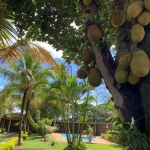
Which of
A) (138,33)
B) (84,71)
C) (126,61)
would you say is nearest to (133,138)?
(126,61)

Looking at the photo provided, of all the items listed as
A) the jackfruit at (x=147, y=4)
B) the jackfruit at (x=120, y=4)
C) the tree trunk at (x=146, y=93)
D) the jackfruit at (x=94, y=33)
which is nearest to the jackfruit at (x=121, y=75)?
the tree trunk at (x=146, y=93)

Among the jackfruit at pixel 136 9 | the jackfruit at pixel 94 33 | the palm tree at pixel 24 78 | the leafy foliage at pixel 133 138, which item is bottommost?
the leafy foliage at pixel 133 138

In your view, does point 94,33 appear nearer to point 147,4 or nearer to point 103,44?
point 103,44

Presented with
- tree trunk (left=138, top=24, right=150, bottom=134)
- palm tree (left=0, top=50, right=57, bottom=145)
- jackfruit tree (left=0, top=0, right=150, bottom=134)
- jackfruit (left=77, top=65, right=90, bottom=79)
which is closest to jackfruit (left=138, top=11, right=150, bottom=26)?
jackfruit tree (left=0, top=0, right=150, bottom=134)

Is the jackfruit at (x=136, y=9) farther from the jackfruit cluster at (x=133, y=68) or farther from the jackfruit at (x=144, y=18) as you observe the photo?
the jackfruit cluster at (x=133, y=68)

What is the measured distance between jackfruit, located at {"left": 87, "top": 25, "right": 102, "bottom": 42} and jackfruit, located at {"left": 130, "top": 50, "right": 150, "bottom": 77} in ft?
1.52

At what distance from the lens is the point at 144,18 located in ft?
6.08

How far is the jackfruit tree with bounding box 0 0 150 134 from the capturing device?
1736 mm

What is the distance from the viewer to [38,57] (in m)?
5.85

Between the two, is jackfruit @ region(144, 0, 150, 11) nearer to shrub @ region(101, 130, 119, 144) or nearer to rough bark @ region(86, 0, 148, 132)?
rough bark @ region(86, 0, 148, 132)

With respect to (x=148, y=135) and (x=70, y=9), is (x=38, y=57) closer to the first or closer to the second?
(x=70, y=9)

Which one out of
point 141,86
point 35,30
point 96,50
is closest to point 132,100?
point 141,86

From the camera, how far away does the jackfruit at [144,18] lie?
1848mm

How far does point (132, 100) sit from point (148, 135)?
0.30 m
